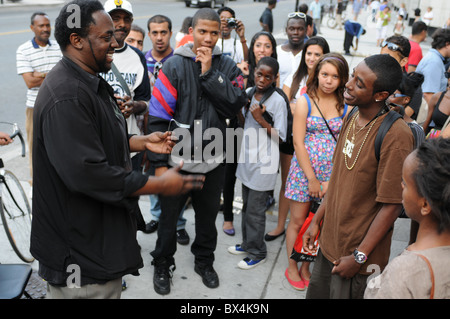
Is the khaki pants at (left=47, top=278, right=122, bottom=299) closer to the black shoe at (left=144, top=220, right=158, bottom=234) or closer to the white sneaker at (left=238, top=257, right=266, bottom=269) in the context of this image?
the white sneaker at (left=238, top=257, right=266, bottom=269)

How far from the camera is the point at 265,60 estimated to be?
386 cm

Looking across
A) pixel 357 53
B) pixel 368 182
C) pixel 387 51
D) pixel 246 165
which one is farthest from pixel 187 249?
pixel 357 53

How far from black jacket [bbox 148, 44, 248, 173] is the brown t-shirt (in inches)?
39.7

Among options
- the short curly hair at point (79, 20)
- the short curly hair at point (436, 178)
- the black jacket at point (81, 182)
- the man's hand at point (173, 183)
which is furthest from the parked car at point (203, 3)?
the short curly hair at point (436, 178)

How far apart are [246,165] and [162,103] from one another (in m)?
1.04

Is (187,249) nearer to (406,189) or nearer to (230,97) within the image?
A: (230,97)

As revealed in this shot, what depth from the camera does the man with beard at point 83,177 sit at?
6.06 feet

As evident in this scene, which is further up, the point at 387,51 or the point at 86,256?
the point at 387,51

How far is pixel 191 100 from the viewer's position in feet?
10.8

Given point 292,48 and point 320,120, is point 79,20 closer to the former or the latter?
point 320,120

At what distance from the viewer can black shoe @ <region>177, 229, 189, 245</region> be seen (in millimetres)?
4238

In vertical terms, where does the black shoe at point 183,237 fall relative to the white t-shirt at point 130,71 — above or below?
below

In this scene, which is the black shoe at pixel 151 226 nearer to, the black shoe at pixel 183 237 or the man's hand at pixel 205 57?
the black shoe at pixel 183 237
